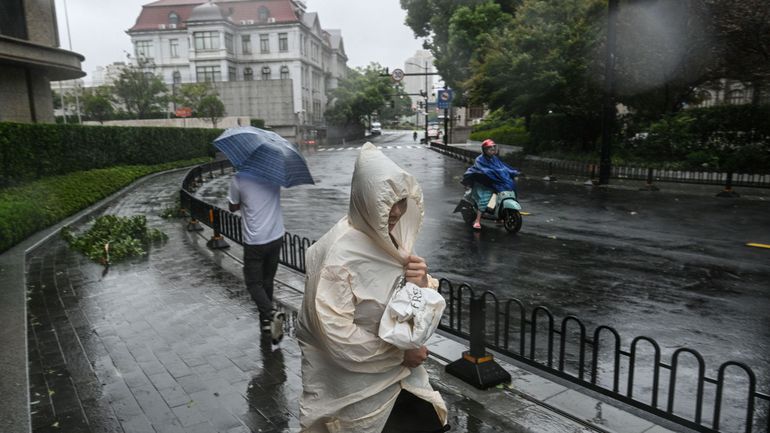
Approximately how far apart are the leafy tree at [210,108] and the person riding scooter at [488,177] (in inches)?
1526

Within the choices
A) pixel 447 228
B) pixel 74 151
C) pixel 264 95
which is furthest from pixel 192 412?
pixel 264 95

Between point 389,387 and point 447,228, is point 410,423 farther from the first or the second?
point 447,228

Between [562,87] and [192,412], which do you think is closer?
[192,412]

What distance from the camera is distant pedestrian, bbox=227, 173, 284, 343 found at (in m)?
5.60

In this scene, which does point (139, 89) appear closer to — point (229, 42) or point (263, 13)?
point (229, 42)

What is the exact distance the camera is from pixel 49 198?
44.7 ft

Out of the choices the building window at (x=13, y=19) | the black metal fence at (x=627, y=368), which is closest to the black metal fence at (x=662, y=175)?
the black metal fence at (x=627, y=368)

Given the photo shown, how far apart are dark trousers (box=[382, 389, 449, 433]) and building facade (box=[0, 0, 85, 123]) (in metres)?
18.0

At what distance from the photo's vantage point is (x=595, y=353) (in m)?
4.31

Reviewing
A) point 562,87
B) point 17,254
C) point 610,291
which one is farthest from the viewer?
Answer: point 562,87

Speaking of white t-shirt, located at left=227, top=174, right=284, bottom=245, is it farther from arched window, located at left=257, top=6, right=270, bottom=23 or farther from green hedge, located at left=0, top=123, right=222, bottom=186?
arched window, located at left=257, top=6, right=270, bottom=23

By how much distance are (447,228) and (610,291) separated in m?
5.16

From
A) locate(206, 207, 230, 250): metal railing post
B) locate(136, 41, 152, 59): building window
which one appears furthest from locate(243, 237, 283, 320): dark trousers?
locate(136, 41, 152, 59): building window

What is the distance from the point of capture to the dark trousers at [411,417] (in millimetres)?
2912
